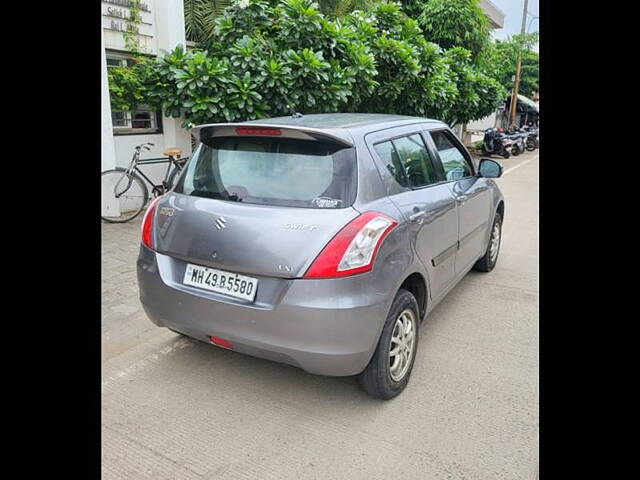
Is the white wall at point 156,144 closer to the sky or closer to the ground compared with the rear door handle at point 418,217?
closer to the sky

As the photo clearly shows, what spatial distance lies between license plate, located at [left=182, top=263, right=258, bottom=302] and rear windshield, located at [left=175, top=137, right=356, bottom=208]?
434 mm

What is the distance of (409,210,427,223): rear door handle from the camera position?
3139mm

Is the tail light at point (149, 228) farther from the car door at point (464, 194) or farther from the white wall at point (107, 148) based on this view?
the white wall at point (107, 148)

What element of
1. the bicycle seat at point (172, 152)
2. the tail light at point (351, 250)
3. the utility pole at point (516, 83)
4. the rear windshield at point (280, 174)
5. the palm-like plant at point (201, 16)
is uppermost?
the utility pole at point (516, 83)

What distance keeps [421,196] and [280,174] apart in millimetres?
1014

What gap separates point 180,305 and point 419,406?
4.93 ft

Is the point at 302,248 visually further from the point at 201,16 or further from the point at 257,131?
the point at 201,16

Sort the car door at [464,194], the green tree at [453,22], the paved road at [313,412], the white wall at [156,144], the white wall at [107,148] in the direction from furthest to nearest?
the green tree at [453,22]
the white wall at [156,144]
the white wall at [107,148]
the car door at [464,194]
the paved road at [313,412]

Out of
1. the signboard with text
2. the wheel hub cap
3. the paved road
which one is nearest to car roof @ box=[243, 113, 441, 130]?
the wheel hub cap

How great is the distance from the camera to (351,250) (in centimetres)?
262

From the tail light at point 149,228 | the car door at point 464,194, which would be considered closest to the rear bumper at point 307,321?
the tail light at point 149,228

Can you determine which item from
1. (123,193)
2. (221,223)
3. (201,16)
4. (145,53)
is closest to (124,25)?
(145,53)

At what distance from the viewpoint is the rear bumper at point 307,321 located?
8.46 ft

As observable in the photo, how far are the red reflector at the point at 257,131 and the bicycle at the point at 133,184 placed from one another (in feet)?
12.5
